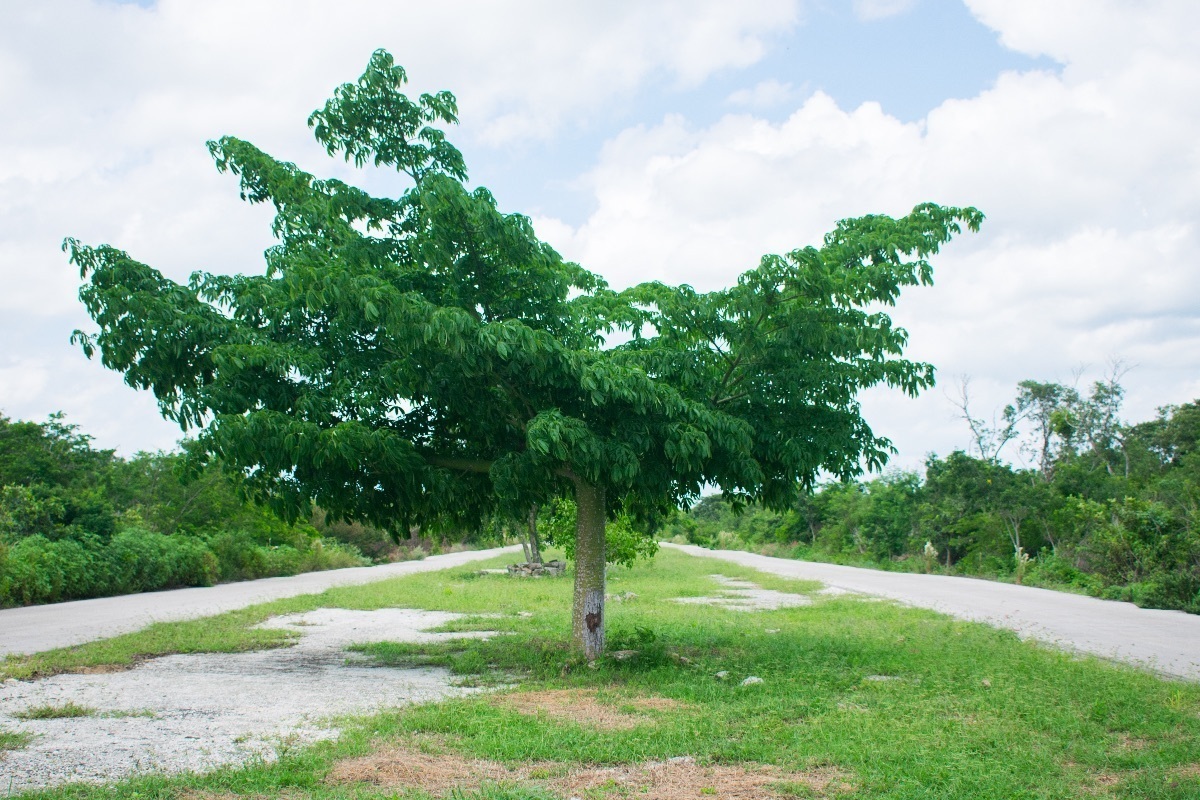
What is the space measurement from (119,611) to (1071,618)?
57.1ft

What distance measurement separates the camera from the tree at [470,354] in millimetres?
8445

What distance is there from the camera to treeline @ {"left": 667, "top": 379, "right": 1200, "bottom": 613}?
20344 mm

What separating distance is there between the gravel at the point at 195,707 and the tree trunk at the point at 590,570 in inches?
61.3

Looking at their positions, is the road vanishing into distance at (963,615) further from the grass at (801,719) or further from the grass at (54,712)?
the grass at (54,712)

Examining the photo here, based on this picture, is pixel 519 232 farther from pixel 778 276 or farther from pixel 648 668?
pixel 648 668

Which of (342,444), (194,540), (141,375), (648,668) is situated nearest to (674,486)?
(648,668)

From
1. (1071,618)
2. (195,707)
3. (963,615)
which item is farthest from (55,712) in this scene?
(1071,618)

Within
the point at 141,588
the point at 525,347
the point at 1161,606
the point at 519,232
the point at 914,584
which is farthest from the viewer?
the point at 914,584

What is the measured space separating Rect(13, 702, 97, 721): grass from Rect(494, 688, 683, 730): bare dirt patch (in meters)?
3.31

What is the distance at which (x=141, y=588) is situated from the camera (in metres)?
23.6

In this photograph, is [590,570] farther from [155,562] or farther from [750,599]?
[155,562]

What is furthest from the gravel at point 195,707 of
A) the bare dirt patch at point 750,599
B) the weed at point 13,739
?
the bare dirt patch at point 750,599

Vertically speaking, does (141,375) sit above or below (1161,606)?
above

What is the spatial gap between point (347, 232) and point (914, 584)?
858 inches
